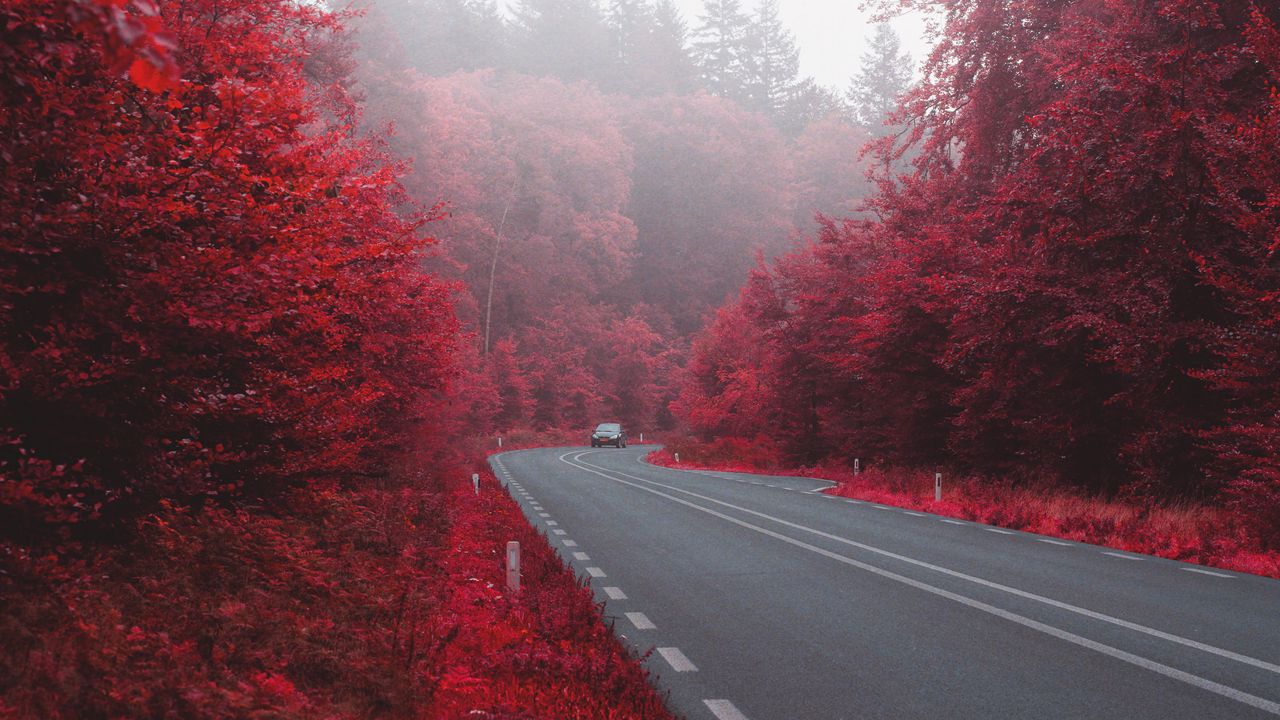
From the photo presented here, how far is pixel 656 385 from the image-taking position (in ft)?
294

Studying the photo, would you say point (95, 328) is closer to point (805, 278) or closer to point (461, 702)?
point (461, 702)

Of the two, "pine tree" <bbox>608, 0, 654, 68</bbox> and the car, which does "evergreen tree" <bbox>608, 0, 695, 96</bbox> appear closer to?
"pine tree" <bbox>608, 0, 654, 68</bbox>

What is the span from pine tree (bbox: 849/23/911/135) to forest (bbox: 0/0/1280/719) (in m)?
Result: 68.6

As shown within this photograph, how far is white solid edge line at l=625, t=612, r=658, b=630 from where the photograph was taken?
8.63 metres

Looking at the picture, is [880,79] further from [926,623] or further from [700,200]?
[926,623]

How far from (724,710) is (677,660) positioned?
1358 millimetres

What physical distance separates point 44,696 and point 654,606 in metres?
6.06

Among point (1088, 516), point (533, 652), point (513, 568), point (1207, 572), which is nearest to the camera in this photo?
point (533, 652)

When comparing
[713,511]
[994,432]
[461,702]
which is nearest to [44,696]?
[461,702]

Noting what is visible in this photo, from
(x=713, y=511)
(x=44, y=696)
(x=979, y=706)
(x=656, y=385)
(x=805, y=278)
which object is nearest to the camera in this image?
(x=44, y=696)

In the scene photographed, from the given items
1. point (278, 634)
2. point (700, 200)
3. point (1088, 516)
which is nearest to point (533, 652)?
point (278, 634)

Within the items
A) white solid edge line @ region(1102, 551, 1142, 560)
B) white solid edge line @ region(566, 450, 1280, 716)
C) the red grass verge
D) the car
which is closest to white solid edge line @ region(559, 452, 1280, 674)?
white solid edge line @ region(566, 450, 1280, 716)

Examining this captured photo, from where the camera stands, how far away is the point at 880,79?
106 m

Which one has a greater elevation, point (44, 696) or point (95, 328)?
point (95, 328)
